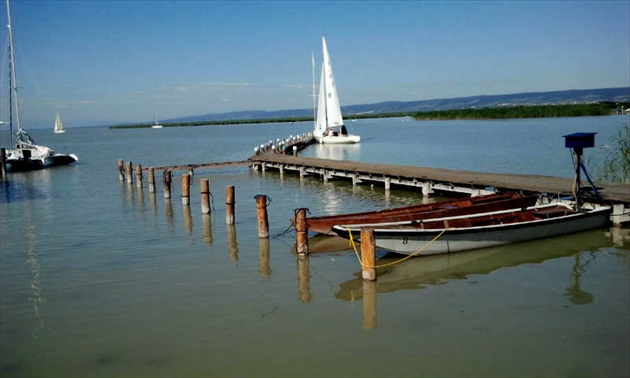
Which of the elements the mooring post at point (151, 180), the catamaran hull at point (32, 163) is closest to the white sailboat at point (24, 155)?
the catamaran hull at point (32, 163)

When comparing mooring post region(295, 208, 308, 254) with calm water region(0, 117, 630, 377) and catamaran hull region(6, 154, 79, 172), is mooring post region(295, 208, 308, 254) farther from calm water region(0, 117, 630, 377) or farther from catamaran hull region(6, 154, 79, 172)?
catamaran hull region(6, 154, 79, 172)

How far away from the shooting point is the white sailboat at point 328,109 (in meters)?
57.4

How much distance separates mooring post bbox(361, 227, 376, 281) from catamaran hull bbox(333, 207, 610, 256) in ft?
2.85

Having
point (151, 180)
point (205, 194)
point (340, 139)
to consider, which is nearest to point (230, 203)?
point (205, 194)

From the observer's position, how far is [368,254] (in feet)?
36.9

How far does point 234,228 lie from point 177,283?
5415 millimetres

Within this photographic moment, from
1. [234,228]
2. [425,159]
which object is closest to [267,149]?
[425,159]

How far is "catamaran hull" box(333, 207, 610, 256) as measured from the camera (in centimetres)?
1253

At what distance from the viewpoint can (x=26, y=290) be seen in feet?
38.8

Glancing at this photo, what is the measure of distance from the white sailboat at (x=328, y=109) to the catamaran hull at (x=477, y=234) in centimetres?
4332

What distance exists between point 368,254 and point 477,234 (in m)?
3.45

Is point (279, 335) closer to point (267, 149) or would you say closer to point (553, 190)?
point (553, 190)

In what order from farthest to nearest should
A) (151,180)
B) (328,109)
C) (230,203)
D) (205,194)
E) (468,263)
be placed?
(328,109), (151,180), (205,194), (230,203), (468,263)

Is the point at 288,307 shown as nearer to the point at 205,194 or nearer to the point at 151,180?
the point at 205,194
